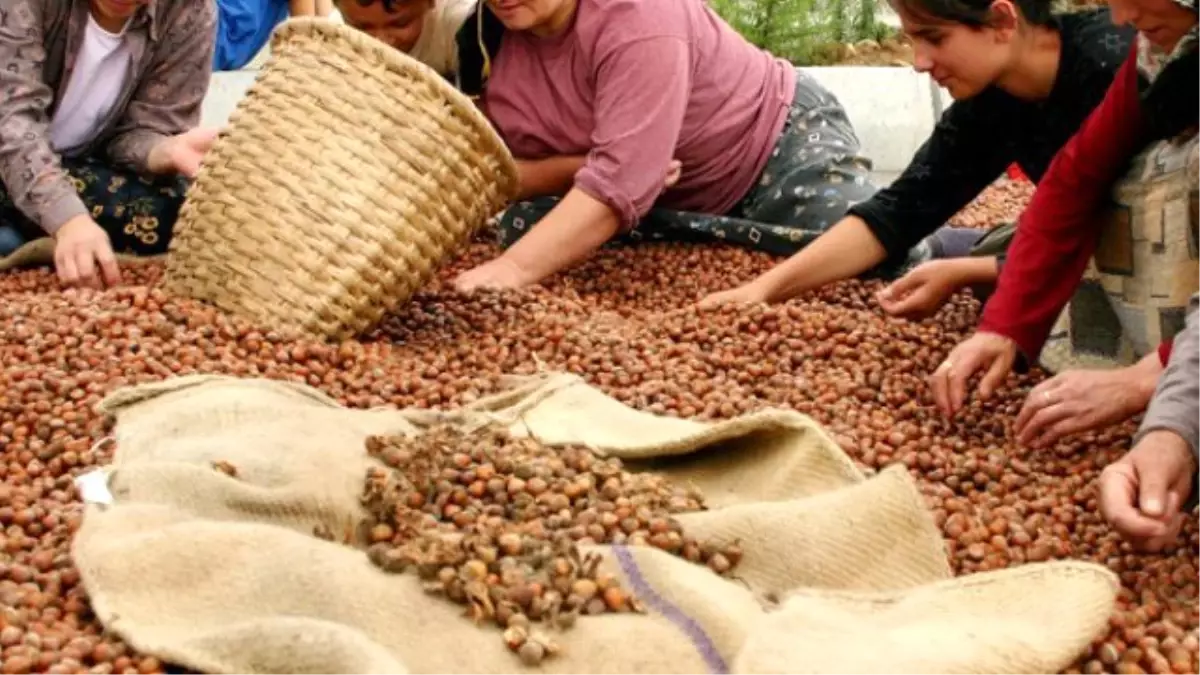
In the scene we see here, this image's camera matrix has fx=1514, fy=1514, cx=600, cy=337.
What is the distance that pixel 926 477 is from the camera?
8.59 feet

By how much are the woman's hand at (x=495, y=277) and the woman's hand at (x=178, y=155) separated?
3.00 ft

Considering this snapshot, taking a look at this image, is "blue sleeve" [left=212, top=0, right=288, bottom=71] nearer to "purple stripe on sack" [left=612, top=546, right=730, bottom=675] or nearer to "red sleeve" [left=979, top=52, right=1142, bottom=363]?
"red sleeve" [left=979, top=52, right=1142, bottom=363]

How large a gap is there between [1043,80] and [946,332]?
619mm

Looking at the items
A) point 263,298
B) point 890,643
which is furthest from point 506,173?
point 890,643

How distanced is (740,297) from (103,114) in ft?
6.48

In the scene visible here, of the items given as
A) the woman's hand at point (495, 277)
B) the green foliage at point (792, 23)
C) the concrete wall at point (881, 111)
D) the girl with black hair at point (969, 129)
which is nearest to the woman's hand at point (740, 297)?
the girl with black hair at point (969, 129)

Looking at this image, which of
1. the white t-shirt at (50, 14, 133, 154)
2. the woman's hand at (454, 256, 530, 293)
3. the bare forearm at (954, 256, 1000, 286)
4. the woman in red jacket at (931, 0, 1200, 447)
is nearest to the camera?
the woman in red jacket at (931, 0, 1200, 447)

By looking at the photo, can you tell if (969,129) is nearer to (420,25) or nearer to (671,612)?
(420,25)

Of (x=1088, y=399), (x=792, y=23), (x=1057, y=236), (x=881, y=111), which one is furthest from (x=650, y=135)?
(x=792, y=23)

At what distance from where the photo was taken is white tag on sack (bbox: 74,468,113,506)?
209 cm

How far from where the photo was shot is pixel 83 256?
149 inches

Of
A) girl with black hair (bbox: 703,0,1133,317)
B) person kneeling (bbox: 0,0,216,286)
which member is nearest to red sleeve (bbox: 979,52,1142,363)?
girl with black hair (bbox: 703,0,1133,317)

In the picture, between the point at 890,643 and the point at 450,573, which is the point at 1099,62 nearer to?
the point at 890,643

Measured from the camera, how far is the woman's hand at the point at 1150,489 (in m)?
2.08
